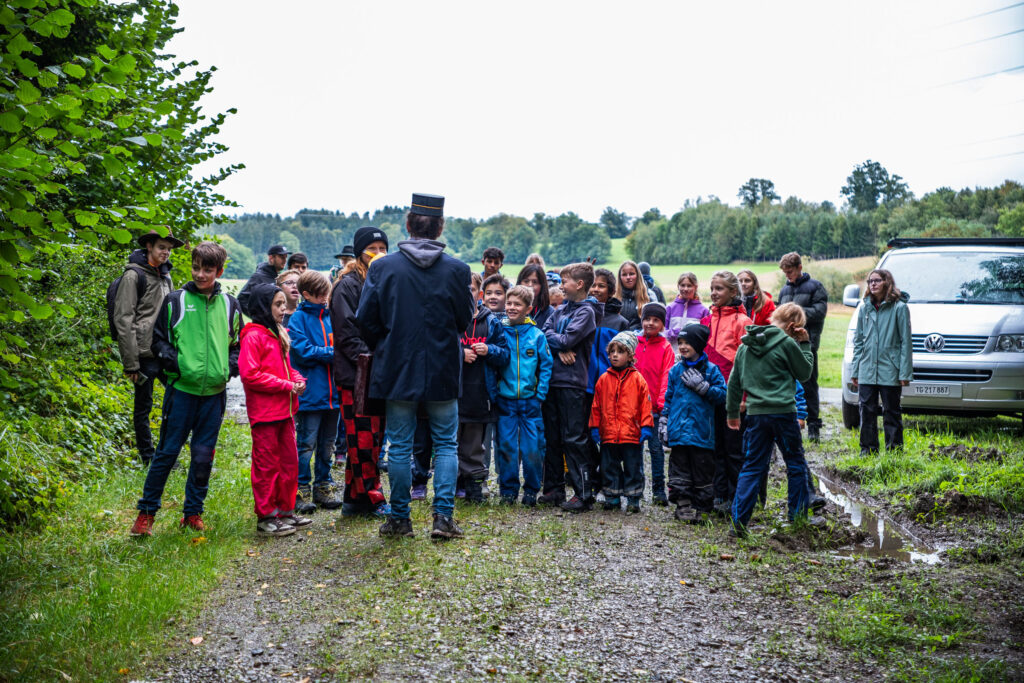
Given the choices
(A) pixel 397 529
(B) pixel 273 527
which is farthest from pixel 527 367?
(B) pixel 273 527

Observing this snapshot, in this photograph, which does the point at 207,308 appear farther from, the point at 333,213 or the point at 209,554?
the point at 333,213

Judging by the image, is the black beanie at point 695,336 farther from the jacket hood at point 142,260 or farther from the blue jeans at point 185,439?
the jacket hood at point 142,260

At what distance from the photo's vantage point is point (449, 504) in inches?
223

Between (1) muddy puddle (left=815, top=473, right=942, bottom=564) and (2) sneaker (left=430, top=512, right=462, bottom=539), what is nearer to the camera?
(2) sneaker (left=430, top=512, right=462, bottom=539)

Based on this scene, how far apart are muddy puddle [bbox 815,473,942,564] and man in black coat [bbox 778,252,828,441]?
273 centimetres

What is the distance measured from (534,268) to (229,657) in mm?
4650

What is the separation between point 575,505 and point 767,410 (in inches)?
72.3

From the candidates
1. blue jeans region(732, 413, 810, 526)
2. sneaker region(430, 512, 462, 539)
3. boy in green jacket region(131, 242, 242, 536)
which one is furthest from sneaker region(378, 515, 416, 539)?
blue jeans region(732, 413, 810, 526)

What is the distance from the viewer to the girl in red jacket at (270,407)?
5793 millimetres

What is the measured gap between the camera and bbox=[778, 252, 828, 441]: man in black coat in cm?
1032

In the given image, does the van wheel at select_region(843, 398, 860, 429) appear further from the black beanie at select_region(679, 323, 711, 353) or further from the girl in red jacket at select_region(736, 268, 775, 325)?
the black beanie at select_region(679, 323, 711, 353)

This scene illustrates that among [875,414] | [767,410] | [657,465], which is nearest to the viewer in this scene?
[767,410]

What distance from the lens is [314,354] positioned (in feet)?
22.6

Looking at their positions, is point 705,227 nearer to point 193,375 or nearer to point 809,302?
point 809,302
